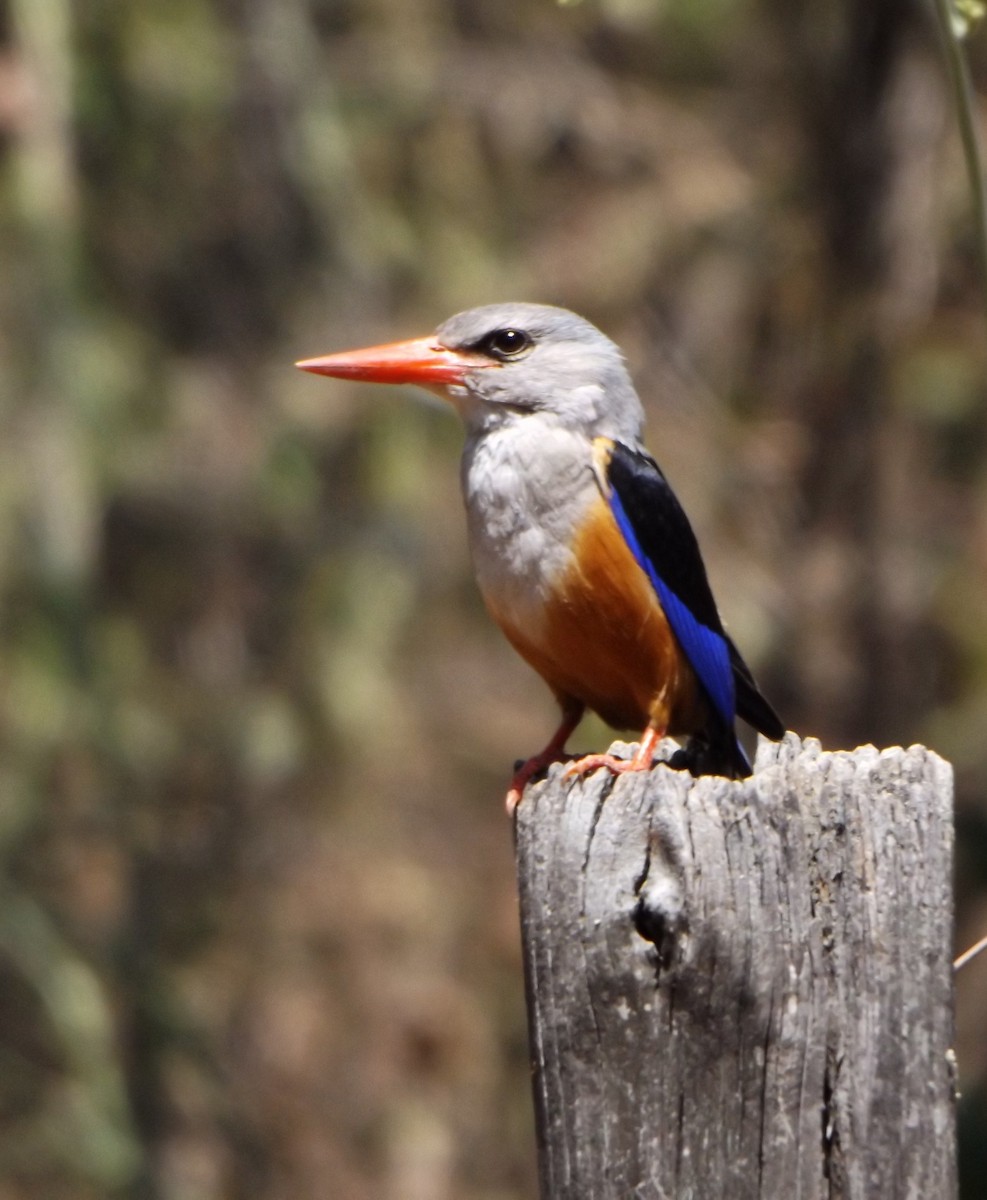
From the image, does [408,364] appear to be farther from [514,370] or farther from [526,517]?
[526,517]

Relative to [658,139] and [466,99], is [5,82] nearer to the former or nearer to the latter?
[466,99]

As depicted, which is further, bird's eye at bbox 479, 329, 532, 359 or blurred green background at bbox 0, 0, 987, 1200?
blurred green background at bbox 0, 0, 987, 1200

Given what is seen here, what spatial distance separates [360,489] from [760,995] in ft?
15.7

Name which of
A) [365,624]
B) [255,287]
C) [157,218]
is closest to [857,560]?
[365,624]

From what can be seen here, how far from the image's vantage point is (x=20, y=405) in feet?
20.0

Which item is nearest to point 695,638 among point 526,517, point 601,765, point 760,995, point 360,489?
point 526,517

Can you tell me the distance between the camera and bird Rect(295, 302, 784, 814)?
12.2 ft

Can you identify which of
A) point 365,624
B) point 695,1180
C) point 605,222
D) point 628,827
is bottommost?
point 695,1180

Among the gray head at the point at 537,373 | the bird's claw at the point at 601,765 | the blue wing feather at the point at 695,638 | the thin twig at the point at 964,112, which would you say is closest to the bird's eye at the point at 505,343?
the gray head at the point at 537,373

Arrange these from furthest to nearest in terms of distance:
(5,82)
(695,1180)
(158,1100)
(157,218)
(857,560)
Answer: (857,560), (157,218), (158,1100), (5,82), (695,1180)

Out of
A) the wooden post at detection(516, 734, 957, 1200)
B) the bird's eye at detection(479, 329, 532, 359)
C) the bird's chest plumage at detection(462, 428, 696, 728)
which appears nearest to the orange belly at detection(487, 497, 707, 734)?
the bird's chest plumage at detection(462, 428, 696, 728)

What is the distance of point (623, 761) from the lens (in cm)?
335

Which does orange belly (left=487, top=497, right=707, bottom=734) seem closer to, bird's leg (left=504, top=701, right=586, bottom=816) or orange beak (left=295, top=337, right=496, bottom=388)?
bird's leg (left=504, top=701, right=586, bottom=816)

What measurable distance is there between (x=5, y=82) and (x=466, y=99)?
6.71ft
